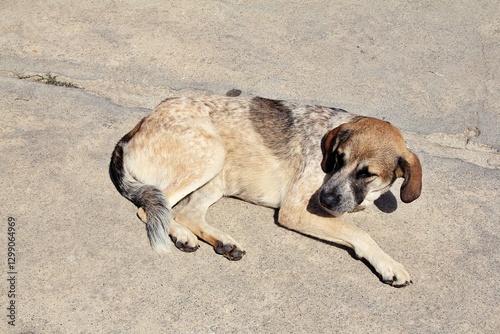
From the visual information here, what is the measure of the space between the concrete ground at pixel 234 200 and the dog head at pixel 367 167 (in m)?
0.45

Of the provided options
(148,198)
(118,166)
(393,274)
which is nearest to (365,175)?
(393,274)

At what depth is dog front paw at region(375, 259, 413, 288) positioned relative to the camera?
468 cm

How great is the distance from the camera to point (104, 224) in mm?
5020

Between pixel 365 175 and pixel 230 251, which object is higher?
pixel 365 175

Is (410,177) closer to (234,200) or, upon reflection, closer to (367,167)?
(367,167)

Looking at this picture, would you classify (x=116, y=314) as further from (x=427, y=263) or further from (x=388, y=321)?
(x=427, y=263)

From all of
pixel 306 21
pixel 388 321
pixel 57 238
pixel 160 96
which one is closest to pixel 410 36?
pixel 306 21

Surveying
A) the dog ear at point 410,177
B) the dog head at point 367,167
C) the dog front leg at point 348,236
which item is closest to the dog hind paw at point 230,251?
the dog front leg at point 348,236

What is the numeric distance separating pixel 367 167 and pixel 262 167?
1.02m

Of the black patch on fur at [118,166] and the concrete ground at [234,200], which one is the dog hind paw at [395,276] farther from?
the black patch on fur at [118,166]

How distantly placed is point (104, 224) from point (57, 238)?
0.35 m

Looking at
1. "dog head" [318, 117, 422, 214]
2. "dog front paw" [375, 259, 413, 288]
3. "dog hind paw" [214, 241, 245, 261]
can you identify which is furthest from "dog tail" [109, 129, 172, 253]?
"dog front paw" [375, 259, 413, 288]

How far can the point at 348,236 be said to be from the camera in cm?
492

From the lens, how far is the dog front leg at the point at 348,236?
15.4 ft
